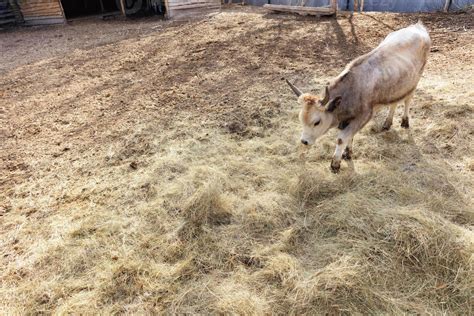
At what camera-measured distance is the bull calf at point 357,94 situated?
14.1 feet

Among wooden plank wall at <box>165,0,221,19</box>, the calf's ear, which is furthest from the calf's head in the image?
wooden plank wall at <box>165,0,221,19</box>

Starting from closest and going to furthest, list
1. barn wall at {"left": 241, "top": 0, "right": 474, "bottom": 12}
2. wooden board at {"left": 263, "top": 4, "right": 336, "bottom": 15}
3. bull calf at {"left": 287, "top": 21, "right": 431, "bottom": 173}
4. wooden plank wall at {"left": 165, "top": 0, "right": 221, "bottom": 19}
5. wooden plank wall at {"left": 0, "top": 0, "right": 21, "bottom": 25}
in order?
bull calf at {"left": 287, "top": 21, "right": 431, "bottom": 173}
barn wall at {"left": 241, "top": 0, "right": 474, "bottom": 12}
wooden board at {"left": 263, "top": 4, "right": 336, "bottom": 15}
wooden plank wall at {"left": 165, "top": 0, "right": 221, "bottom": 19}
wooden plank wall at {"left": 0, "top": 0, "right": 21, "bottom": 25}

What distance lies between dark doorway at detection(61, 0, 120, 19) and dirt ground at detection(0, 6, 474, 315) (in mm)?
11848

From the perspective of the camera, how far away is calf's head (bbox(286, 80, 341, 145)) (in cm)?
422

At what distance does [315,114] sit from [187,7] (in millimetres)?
12060

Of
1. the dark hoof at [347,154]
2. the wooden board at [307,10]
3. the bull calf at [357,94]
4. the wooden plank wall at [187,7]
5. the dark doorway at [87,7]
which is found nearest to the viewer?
the bull calf at [357,94]

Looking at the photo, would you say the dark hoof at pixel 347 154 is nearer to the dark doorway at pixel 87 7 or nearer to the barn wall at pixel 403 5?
the barn wall at pixel 403 5

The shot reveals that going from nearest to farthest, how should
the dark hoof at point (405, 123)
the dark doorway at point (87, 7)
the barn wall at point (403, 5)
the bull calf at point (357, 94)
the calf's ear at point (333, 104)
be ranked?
the calf's ear at point (333, 104) < the bull calf at point (357, 94) < the dark hoof at point (405, 123) < the barn wall at point (403, 5) < the dark doorway at point (87, 7)

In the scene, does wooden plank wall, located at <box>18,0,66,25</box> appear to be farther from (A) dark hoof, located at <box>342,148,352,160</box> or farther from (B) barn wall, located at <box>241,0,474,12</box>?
(A) dark hoof, located at <box>342,148,352,160</box>

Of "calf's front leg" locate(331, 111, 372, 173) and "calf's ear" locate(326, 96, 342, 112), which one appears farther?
"calf's front leg" locate(331, 111, 372, 173)

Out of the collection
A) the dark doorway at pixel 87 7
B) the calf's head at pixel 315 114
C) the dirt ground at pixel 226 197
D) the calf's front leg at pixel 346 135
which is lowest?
the dirt ground at pixel 226 197

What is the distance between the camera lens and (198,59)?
29.5 ft

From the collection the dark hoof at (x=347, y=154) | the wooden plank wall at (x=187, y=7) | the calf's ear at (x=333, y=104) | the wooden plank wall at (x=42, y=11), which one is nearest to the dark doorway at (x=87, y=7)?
the wooden plank wall at (x=42, y=11)

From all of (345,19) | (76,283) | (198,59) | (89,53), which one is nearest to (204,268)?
(76,283)
